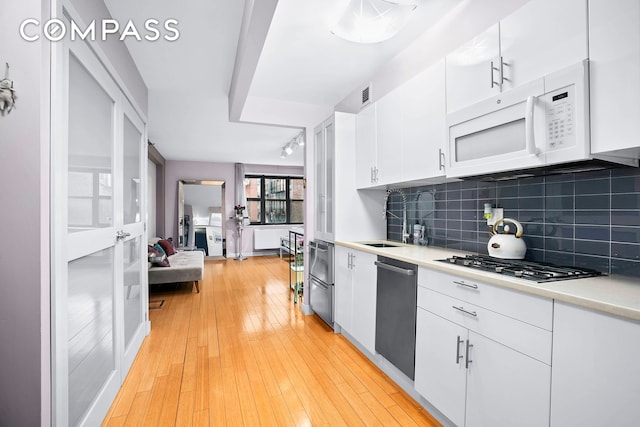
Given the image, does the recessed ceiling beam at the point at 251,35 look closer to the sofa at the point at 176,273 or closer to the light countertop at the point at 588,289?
the light countertop at the point at 588,289

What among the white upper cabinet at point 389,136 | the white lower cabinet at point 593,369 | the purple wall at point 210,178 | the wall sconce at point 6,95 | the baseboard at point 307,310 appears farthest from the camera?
the purple wall at point 210,178

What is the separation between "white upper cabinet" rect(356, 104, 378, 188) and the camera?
267 cm

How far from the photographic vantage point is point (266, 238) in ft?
25.8

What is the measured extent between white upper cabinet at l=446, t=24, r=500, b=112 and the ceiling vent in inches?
45.7

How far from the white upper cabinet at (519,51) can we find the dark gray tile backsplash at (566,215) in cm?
58

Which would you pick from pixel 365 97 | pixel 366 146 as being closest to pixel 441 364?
pixel 366 146

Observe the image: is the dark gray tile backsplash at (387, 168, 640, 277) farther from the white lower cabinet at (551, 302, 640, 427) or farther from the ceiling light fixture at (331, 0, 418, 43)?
the ceiling light fixture at (331, 0, 418, 43)

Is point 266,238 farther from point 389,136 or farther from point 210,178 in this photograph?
point 389,136

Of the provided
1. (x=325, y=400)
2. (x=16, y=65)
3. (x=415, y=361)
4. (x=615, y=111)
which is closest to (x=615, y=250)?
(x=615, y=111)

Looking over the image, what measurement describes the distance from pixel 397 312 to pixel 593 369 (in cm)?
111

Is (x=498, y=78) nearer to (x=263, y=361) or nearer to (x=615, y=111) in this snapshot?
(x=615, y=111)

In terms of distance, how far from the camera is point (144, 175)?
2854 mm

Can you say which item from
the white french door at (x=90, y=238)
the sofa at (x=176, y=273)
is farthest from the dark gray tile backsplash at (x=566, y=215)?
the sofa at (x=176, y=273)

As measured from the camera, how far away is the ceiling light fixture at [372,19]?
5.65ft
